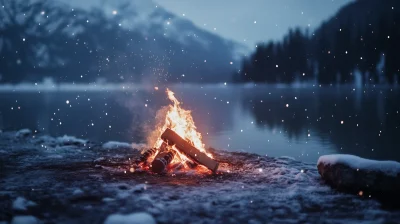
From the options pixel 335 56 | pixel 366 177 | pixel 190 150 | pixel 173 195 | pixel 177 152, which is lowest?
pixel 173 195

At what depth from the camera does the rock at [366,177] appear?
784cm

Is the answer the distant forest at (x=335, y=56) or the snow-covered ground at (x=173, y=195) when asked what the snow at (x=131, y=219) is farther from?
the distant forest at (x=335, y=56)

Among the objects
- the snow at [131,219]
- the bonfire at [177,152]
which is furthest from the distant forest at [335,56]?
the snow at [131,219]

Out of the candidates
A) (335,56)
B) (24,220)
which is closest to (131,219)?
(24,220)

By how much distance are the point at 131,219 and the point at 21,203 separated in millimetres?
2529

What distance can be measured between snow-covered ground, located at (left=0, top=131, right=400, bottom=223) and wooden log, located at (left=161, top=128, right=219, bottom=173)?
0.41 metres

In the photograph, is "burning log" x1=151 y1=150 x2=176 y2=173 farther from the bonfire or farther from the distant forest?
the distant forest

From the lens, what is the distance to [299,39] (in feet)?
399

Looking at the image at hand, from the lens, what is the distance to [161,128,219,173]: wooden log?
33.8 ft

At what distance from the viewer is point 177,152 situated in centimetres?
1162

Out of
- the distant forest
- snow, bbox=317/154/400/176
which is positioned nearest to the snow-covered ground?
snow, bbox=317/154/400/176

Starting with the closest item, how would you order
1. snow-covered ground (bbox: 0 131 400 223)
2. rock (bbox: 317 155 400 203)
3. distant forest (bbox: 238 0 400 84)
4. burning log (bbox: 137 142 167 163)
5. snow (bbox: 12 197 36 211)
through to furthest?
snow-covered ground (bbox: 0 131 400 223), snow (bbox: 12 197 36 211), rock (bbox: 317 155 400 203), burning log (bbox: 137 142 167 163), distant forest (bbox: 238 0 400 84)

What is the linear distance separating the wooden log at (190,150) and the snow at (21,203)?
458 centimetres

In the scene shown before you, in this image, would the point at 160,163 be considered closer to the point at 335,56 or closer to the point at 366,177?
the point at 366,177
